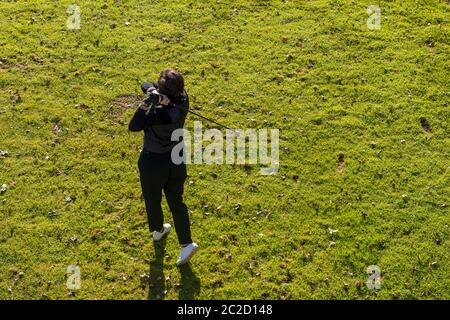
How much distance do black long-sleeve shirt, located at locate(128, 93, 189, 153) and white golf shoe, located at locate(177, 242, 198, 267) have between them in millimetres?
1876

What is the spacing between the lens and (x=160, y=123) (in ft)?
25.6

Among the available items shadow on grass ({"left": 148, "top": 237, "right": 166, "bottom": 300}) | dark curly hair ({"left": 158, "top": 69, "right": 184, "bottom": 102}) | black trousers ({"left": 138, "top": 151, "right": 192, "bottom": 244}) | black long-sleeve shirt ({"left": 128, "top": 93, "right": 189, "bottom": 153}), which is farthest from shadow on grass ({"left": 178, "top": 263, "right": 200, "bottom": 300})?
dark curly hair ({"left": 158, "top": 69, "right": 184, "bottom": 102})

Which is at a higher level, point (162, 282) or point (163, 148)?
point (163, 148)

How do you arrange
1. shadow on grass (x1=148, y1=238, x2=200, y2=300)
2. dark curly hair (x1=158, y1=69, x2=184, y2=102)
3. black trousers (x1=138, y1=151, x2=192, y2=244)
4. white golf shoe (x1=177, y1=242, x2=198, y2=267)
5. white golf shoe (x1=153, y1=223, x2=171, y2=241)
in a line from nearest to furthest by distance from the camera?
1. dark curly hair (x1=158, y1=69, x2=184, y2=102)
2. black trousers (x1=138, y1=151, x2=192, y2=244)
3. shadow on grass (x1=148, y1=238, x2=200, y2=300)
4. white golf shoe (x1=177, y1=242, x2=198, y2=267)
5. white golf shoe (x1=153, y1=223, x2=171, y2=241)

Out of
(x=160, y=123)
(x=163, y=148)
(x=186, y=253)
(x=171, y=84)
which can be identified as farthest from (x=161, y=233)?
(x=171, y=84)

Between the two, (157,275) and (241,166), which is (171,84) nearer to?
(157,275)

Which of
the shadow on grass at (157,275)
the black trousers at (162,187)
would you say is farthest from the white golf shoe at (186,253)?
the shadow on grass at (157,275)

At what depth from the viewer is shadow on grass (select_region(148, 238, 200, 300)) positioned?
8945mm

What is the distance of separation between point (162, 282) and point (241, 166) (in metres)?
3.02

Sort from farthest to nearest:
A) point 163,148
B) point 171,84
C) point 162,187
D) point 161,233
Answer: point 161,233 < point 162,187 < point 163,148 < point 171,84

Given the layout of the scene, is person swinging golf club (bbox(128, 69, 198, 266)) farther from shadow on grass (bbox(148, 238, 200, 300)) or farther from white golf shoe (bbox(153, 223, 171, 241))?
shadow on grass (bbox(148, 238, 200, 300))

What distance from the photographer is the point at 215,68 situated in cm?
1325

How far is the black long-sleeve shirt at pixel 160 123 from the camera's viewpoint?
776 centimetres

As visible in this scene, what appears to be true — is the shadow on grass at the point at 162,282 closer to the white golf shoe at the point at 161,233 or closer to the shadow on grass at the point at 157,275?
the shadow on grass at the point at 157,275
